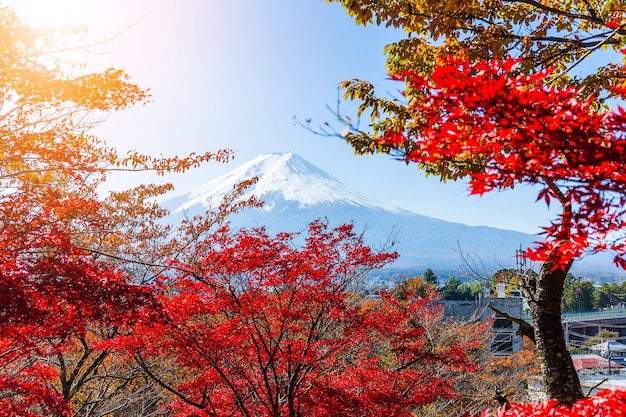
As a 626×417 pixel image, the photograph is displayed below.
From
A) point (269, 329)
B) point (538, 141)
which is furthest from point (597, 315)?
point (538, 141)

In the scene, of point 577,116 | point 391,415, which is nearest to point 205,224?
point 391,415

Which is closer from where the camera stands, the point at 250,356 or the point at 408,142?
the point at 408,142

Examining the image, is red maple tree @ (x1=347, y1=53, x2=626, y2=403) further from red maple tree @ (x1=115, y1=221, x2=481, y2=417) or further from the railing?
the railing

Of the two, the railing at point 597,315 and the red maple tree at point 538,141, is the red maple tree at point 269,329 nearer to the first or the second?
the red maple tree at point 538,141

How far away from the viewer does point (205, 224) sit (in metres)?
8.77

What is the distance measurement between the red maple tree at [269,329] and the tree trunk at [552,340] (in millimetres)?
2952

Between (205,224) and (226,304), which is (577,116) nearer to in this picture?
(226,304)

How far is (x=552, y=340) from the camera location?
4.35 meters

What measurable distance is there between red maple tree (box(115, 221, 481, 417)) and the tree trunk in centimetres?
295

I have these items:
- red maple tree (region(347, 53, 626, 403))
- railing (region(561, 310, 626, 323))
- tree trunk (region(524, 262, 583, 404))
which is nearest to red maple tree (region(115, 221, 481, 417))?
tree trunk (region(524, 262, 583, 404))

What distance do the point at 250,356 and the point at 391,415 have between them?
2421 mm

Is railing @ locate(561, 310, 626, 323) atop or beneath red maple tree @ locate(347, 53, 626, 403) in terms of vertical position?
beneath

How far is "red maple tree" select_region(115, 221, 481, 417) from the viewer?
Result: 20.2 ft

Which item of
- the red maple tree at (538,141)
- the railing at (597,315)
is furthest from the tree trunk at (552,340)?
the railing at (597,315)
